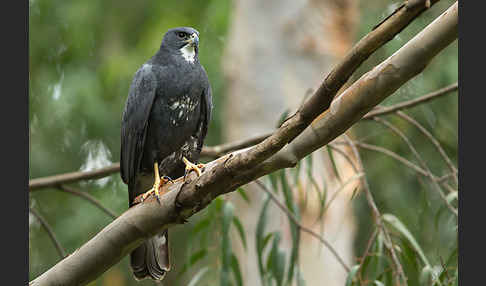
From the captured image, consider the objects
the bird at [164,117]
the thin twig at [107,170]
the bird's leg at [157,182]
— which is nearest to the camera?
the bird's leg at [157,182]

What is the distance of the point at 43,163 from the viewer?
699 cm

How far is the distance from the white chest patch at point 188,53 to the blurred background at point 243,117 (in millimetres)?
787

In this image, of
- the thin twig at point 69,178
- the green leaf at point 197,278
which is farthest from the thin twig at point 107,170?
the green leaf at point 197,278

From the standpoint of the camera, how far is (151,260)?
315 cm

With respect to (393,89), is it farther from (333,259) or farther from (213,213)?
(333,259)

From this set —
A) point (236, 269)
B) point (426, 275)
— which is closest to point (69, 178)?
point (236, 269)

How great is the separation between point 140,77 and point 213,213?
82cm

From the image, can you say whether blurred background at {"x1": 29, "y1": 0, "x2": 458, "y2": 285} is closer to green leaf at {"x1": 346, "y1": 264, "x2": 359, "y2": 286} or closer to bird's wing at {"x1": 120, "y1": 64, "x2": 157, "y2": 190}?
green leaf at {"x1": 346, "y1": 264, "x2": 359, "y2": 286}

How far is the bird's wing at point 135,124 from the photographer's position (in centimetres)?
337

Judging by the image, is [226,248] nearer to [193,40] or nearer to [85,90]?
[193,40]

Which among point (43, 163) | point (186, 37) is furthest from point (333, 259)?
point (43, 163)

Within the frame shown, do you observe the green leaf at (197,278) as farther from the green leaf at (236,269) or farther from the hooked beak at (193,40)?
the hooked beak at (193,40)

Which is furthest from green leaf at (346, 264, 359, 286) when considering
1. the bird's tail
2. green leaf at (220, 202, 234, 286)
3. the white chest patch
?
the white chest patch

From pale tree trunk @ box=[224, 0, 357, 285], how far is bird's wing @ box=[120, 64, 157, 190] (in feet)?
6.40
